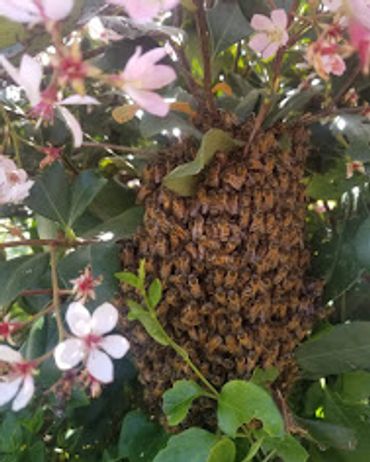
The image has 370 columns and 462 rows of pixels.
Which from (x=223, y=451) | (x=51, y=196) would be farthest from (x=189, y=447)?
(x=51, y=196)

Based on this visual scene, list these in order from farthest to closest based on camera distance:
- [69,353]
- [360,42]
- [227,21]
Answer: [227,21] < [69,353] < [360,42]

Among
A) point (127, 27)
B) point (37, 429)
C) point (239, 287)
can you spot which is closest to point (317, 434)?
point (239, 287)

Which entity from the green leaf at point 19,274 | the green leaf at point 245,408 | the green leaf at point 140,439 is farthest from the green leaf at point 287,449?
the green leaf at point 19,274

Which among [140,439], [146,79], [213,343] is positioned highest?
[146,79]

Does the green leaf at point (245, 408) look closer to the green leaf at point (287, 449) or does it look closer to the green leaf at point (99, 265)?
the green leaf at point (287, 449)

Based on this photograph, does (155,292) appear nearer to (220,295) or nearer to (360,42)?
(220,295)

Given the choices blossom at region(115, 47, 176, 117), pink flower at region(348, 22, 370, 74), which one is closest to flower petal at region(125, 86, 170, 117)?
blossom at region(115, 47, 176, 117)

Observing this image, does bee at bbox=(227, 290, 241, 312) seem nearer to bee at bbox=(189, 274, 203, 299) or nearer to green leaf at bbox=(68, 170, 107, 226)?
bee at bbox=(189, 274, 203, 299)

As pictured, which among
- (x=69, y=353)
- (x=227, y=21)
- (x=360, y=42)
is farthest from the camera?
(x=227, y=21)
